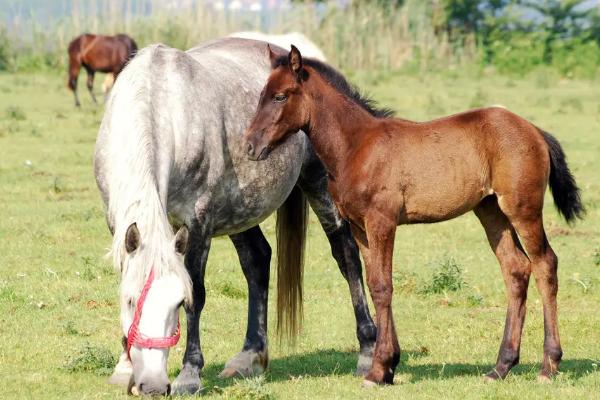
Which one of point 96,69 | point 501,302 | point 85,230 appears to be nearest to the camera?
point 501,302

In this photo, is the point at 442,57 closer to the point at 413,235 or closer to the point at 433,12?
the point at 433,12

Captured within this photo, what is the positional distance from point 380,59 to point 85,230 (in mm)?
20706

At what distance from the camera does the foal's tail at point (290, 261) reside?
756 centimetres

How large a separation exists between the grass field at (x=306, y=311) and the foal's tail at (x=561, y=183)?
96 cm

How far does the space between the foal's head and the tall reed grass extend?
23.2m

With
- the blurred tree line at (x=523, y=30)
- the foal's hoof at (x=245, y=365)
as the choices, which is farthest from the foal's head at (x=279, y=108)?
the blurred tree line at (x=523, y=30)

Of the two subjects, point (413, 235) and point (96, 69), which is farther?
point (96, 69)

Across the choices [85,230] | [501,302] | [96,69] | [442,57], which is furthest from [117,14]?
[501,302]

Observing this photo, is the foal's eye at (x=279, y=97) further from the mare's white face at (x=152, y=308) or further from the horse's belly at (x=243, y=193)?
the mare's white face at (x=152, y=308)

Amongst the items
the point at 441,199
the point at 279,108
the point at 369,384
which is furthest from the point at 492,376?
the point at 279,108

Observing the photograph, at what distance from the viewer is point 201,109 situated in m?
6.37

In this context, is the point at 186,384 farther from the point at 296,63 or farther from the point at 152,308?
the point at 296,63

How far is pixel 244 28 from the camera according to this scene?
3103cm

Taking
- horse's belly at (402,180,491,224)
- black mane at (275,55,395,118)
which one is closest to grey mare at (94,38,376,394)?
black mane at (275,55,395,118)
